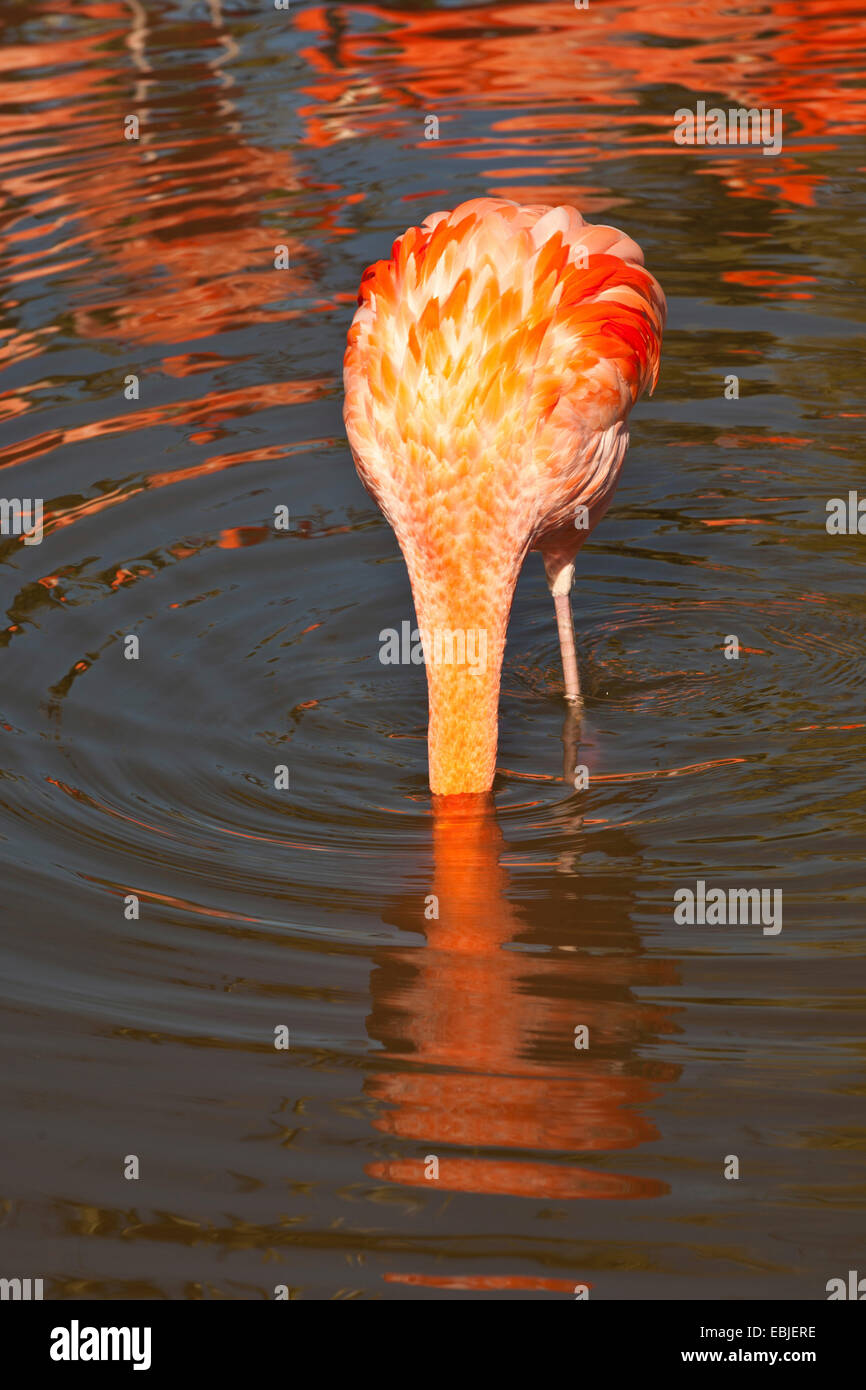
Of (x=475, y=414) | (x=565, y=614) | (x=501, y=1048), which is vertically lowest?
(x=501, y=1048)

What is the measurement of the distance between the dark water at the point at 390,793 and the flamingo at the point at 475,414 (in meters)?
0.56

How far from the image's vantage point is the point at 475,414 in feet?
18.6

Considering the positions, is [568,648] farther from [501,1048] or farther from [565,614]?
[501,1048]

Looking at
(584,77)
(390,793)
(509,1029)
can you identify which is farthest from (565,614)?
(584,77)

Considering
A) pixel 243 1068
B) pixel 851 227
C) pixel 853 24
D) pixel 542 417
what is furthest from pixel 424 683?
pixel 853 24

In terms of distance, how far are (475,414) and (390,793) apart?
4.56 feet

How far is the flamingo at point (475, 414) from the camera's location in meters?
5.68

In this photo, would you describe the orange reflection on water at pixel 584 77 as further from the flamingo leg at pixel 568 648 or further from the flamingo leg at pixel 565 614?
the flamingo leg at pixel 568 648

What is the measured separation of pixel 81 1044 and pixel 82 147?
9.96m

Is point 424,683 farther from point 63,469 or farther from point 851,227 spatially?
point 851,227

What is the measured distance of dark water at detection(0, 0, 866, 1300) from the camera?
4.29 metres

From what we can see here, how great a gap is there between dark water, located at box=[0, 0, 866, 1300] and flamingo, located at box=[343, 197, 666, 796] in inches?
22.1

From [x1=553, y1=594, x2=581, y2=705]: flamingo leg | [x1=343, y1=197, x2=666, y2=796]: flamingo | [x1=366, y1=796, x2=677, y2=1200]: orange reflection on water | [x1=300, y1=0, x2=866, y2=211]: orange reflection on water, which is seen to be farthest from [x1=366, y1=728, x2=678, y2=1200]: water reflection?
[x1=300, y1=0, x2=866, y2=211]: orange reflection on water

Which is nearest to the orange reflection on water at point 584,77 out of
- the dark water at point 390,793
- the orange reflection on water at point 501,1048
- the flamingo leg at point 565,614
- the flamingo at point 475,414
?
the dark water at point 390,793
